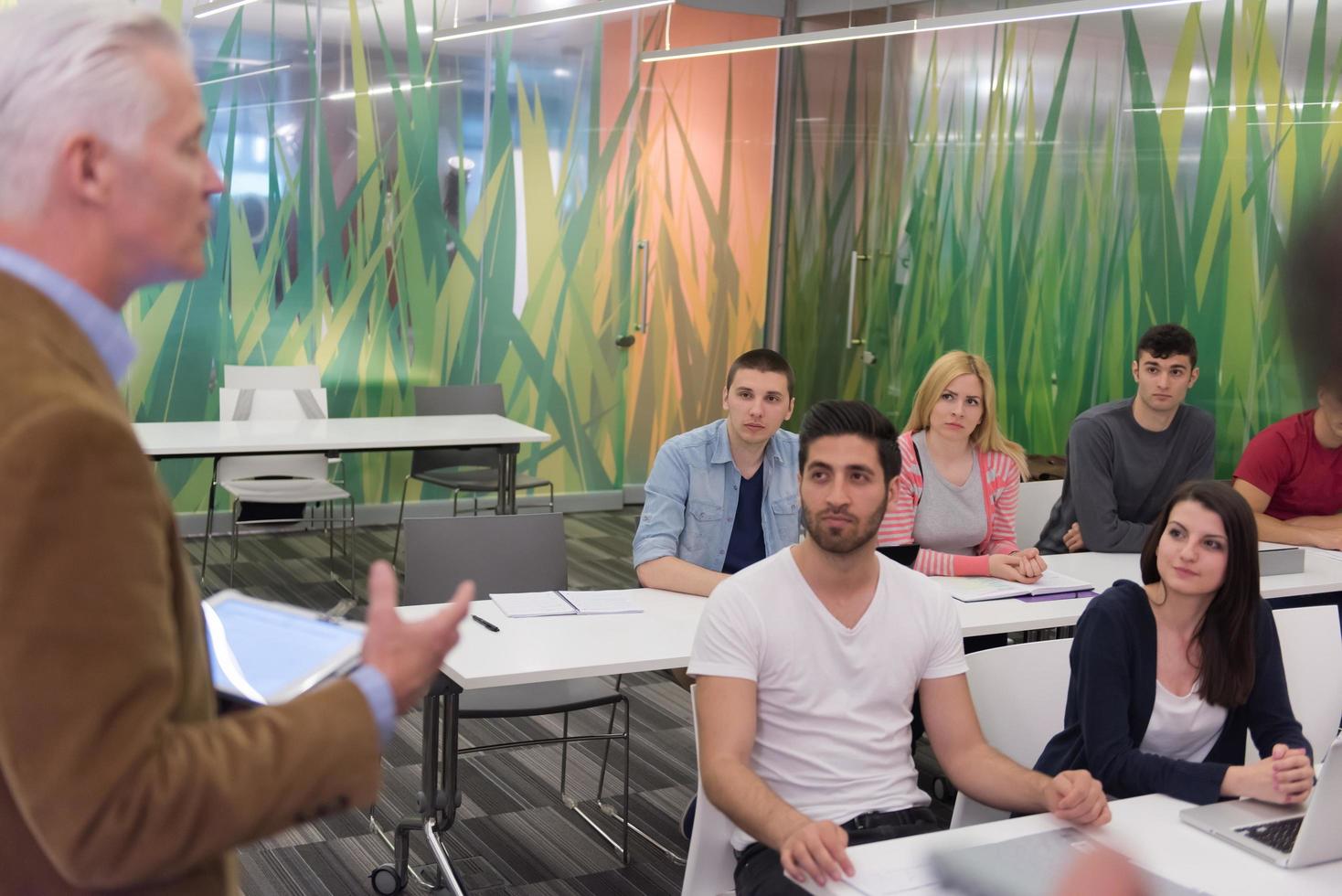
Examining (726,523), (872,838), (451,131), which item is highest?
(451,131)

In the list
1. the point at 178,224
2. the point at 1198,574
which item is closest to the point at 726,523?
the point at 1198,574

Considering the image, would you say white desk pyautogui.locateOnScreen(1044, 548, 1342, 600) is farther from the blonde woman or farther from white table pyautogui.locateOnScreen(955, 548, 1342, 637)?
the blonde woman

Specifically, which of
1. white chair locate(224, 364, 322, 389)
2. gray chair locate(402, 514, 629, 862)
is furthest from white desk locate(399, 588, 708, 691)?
white chair locate(224, 364, 322, 389)

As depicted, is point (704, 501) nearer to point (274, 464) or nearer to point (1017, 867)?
point (1017, 867)

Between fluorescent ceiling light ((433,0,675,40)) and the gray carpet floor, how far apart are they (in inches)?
114

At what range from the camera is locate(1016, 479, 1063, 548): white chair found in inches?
185

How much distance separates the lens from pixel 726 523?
12.4ft

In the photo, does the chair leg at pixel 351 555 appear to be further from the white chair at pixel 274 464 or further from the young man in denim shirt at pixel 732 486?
the young man in denim shirt at pixel 732 486

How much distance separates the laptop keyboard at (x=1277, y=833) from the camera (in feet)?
6.61

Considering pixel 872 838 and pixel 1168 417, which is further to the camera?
pixel 1168 417

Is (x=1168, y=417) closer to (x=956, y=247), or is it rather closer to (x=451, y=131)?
(x=956, y=247)

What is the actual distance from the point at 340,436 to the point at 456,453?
1160 millimetres

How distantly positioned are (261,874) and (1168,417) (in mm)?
3127

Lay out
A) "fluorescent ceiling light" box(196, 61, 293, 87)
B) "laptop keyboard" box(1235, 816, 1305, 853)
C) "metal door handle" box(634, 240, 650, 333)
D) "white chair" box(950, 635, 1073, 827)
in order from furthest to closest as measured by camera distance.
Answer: "metal door handle" box(634, 240, 650, 333)
"fluorescent ceiling light" box(196, 61, 293, 87)
"white chair" box(950, 635, 1073, 827)
"laptop keyboard" box(1235, 816, 1305, 853)
